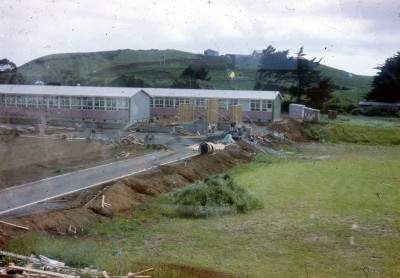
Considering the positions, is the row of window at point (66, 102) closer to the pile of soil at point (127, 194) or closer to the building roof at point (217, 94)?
the building roof at point (217, 94)

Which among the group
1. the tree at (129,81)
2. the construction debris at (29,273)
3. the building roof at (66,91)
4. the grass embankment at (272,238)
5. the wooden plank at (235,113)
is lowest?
the grass embankment at (272,238)

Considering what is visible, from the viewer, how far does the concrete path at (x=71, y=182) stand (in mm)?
13984

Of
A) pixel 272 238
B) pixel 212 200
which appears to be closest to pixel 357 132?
pixel 212 200

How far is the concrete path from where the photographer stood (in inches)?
551

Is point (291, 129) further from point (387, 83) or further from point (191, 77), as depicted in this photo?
point (191, 77)

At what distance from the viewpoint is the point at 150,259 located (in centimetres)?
1004

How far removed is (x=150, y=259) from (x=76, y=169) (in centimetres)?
1035

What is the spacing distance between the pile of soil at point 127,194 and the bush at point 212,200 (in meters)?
1.36

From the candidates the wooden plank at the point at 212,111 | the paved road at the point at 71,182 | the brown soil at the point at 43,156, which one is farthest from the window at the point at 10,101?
the paved road at the point at 71,182

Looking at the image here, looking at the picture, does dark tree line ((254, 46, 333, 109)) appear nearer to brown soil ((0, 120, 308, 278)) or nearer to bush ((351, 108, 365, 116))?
bush ((351, 108, 365, 116))

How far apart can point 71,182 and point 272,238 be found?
8.00m

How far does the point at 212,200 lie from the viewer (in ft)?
48.3

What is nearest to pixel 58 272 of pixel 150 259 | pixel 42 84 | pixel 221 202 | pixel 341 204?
pixel 150 259

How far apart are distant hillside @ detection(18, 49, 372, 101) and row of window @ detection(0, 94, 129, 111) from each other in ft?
5.17
